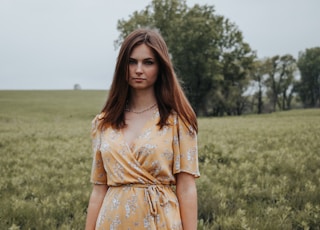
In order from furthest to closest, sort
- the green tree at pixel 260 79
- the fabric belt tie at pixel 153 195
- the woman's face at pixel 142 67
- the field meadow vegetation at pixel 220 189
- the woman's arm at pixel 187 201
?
the green tree at pixel 260 79 < the field meadow vegetation at pixel 220 189 < the woman's face at pixel 142 67 < the woman's arm at pixel 187 201 < the fabric belt tie at pixel 153 195

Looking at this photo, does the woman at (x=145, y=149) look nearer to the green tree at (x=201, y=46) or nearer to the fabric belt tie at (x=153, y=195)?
the fabric belt tie at (x=153, y=195)

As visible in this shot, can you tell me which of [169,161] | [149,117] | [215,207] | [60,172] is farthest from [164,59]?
[60,172]

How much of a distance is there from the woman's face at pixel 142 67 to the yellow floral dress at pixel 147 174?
0.32m

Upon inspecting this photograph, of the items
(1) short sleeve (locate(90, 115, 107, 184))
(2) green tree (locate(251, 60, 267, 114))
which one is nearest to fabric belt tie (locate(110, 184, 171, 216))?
(1) short sleeve (locate(90, 115, 107, 184))

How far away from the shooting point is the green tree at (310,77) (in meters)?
71.8

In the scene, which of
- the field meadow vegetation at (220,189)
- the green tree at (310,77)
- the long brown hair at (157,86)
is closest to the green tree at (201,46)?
the green tree at (310,77)

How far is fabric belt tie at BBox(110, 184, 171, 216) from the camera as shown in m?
2.51

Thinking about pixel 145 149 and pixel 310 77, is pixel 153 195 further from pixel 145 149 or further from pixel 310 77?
pixel 310 77

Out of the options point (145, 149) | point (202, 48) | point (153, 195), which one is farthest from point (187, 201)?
point (202, 48)

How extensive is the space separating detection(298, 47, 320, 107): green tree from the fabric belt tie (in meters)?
74.9

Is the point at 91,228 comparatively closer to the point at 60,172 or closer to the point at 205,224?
the point at 205,224

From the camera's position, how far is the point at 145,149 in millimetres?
2520

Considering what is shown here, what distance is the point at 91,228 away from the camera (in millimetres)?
2795

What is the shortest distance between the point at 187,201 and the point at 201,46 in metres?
43.4
